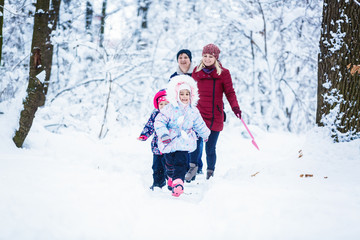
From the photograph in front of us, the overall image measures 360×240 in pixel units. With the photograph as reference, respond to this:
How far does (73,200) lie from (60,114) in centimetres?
616

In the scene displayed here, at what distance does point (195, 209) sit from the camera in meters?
2.94

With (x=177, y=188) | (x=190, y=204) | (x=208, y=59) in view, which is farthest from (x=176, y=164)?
(x=208, y=59)

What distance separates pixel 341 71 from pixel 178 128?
2496 millimetres

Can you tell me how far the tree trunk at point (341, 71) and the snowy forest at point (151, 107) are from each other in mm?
14

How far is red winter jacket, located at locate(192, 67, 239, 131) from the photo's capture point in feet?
14.9

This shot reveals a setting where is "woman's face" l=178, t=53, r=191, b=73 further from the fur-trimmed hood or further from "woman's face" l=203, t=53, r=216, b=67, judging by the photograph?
the fur-trimmed hood

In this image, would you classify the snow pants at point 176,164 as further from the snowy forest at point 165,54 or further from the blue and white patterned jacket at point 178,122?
the snowy forest at point 165,54

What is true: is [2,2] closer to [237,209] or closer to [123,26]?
[237,209]

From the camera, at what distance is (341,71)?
4.57 metres

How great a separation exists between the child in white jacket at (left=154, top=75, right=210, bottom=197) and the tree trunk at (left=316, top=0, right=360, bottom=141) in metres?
1.97

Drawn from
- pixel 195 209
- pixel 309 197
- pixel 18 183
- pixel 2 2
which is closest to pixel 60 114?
pixel 2 2

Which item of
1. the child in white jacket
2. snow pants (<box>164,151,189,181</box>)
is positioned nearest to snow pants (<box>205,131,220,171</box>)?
the child in white jacket

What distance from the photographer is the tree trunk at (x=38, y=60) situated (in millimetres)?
5148

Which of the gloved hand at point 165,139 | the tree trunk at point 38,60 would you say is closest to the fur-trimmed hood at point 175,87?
the gloved hand at point 165,139
